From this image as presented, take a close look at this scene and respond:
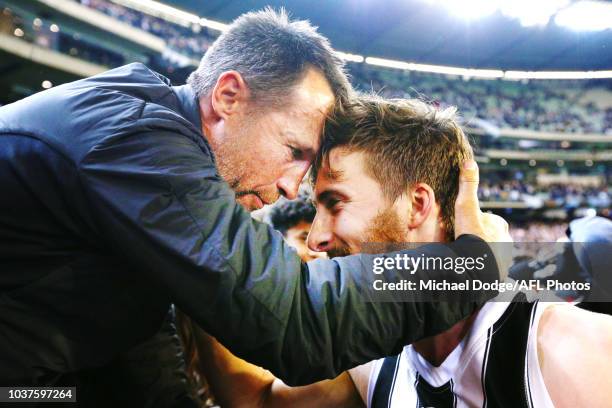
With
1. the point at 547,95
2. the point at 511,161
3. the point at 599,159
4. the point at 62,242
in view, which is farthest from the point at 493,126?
the point at 62,242

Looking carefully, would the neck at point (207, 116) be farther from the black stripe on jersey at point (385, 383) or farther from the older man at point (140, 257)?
the black stripe on jersey at point (385, 383)

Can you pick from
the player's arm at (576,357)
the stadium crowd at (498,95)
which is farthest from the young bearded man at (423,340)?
the stadium crowd at (498,95)

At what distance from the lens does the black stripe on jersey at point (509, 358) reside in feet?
3.10

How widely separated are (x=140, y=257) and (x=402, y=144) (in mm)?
823

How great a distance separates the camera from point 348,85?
1.41 m

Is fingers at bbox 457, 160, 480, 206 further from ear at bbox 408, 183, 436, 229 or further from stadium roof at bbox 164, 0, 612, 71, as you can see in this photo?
stadium roof at bbox 164, 0, 612, 71

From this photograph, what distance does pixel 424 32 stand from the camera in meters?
6.46

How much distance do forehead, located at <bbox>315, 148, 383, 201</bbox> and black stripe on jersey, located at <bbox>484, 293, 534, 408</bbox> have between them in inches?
17.5

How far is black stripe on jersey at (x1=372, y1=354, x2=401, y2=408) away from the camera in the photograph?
1.32 m

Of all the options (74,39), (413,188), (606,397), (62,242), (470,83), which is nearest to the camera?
(606,397)

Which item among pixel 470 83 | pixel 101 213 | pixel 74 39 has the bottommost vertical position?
pixel 101 213

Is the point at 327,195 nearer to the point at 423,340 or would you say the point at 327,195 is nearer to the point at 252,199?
the point at 252,199

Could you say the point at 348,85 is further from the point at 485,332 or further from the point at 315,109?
the point at 485,332

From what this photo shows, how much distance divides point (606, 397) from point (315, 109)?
94 cm
